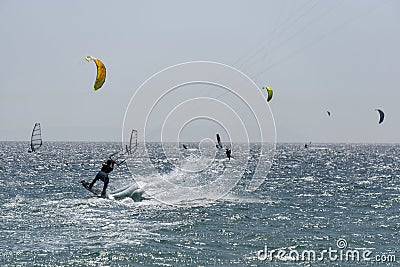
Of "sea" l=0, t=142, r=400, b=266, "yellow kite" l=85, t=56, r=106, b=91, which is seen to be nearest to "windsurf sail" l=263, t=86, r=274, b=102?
"sea" l=0, t=142, r=400, b=266

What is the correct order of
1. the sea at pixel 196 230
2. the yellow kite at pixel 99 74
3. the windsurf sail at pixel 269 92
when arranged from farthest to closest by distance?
the windsurf sail at pixel 269 92
the yellow kite at pixel 99 74
the sea at pixel 196 230

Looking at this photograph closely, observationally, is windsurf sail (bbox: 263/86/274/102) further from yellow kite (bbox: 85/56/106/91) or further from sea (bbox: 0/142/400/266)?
yellow kite (bbox: 85/56/106/91)

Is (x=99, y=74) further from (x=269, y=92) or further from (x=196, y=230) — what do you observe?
(x=269, y=92)

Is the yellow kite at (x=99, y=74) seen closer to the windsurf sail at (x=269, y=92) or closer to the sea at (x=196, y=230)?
the sea at (x=196, y=230)

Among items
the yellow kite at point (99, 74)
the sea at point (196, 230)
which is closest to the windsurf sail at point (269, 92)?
the sea at point (196, 230)

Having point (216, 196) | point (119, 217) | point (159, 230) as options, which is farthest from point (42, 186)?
point (159, 230)

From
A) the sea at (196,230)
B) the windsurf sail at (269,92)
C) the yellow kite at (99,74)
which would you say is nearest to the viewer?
the sea at (196,230)

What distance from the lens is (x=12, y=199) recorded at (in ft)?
107

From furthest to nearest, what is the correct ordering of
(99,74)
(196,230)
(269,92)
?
1. (269,92)
2. (99,74)
3. (196,230)

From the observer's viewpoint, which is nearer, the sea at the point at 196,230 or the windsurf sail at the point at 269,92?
the sea at the point at 196,230

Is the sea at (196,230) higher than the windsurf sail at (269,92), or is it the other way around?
the windsurf sail at (269,92)

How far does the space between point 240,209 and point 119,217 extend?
7.67m

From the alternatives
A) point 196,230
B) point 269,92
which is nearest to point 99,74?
point 196,230

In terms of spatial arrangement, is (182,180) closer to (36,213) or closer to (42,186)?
(42,186)
